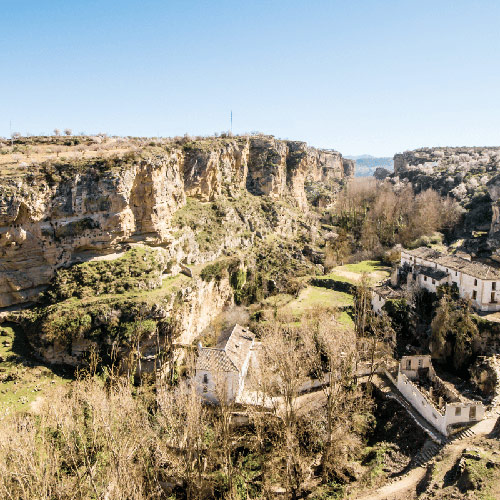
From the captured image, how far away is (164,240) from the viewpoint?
1478 inches

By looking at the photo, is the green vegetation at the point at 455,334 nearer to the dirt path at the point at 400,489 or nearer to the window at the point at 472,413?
the window at the point at 472,413

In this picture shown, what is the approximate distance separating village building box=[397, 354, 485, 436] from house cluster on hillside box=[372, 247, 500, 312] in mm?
8281

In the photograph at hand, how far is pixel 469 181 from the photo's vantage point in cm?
6200

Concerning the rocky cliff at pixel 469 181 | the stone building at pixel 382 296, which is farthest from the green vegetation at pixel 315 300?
the rocky cliff at pixel 469 181

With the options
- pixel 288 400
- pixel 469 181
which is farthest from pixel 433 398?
pixel 469 181

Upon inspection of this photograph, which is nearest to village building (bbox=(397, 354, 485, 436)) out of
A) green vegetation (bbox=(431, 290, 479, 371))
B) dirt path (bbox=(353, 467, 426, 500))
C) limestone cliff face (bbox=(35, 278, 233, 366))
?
green vegetation (bbox=(431, 290, 479, 371))

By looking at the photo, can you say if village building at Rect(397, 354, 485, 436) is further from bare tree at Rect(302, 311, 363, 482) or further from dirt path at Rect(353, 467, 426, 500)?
dirt path at Rect(353, 467, 426, 500)

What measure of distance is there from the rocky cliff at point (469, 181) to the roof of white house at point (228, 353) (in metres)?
28.9

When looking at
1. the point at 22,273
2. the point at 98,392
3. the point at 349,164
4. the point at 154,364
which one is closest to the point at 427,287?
the point at 154,364

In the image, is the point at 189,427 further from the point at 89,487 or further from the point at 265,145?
the point at 265,145

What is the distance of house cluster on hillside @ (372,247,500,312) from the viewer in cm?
3109

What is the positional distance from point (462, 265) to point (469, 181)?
34553 millimetres

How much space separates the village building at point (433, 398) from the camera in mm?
21844

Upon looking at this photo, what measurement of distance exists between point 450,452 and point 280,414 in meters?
8.80
